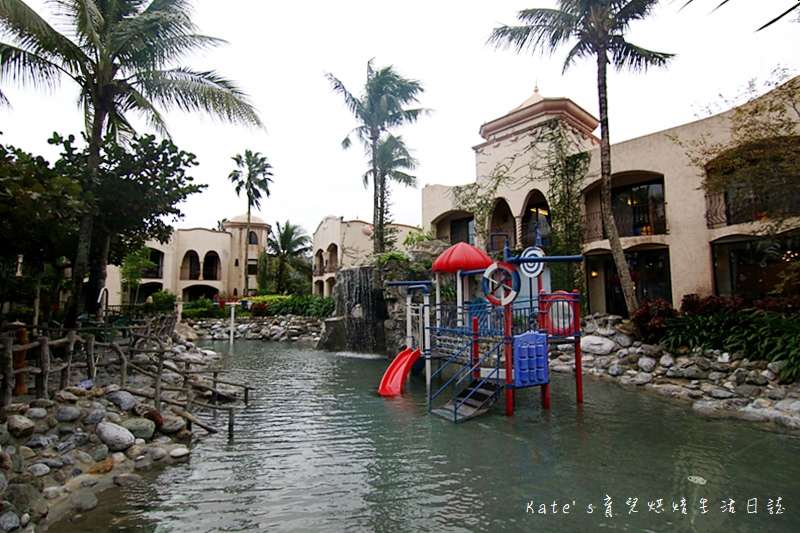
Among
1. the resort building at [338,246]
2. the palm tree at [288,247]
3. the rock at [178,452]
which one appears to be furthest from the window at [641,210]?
the palm tree at [288,247]

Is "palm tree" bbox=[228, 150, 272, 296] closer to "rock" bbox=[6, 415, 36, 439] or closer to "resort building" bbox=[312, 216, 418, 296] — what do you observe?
"resort building" bbox=[312, 216, 418, 296]

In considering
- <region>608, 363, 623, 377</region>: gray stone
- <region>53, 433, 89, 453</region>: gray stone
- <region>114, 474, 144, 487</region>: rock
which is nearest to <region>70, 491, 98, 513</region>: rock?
<region>114, 474, 144, 487</region>: rock

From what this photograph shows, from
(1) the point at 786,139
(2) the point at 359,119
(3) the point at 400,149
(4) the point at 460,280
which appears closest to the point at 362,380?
(4) the point at 460,280

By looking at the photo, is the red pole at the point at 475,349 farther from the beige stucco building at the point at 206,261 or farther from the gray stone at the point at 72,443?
the beige stucco building at the point at 206,261

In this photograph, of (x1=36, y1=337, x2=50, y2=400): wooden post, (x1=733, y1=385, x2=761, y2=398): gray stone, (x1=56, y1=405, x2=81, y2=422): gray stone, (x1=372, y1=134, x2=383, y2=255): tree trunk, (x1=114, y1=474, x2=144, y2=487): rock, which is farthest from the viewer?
(x1=372, y1=134, x2=383, y2=255): tree trunk

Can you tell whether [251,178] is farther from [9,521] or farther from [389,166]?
[9,521]

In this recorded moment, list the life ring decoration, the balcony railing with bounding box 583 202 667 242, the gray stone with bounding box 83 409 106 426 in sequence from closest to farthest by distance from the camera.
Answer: the gray stone with bounding box 83 409 106 426
the life ring decoration
the balcony railing with bounding box 583 202 667 242

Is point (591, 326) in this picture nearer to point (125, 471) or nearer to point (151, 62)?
point (125, 471)

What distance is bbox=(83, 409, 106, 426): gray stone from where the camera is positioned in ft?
22.0

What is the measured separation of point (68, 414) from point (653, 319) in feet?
46.8

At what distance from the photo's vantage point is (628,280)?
1488cm

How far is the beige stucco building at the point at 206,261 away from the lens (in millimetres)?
37875

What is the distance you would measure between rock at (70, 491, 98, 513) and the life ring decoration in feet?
22.9

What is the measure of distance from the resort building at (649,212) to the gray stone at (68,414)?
10.1m
